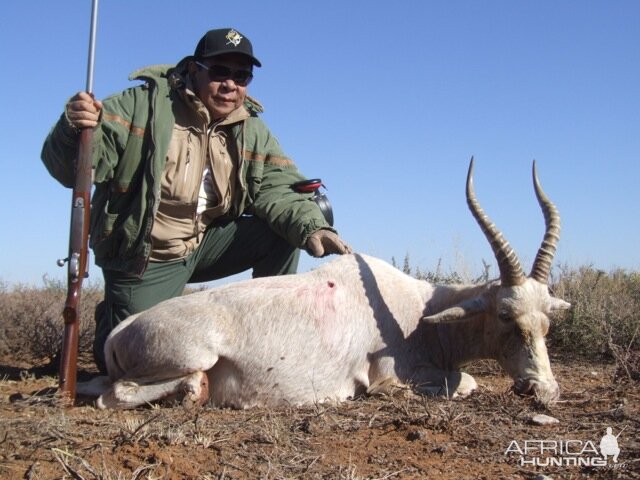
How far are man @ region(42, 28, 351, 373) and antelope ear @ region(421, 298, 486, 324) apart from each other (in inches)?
44.7

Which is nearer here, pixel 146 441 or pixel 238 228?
pixel 146 441

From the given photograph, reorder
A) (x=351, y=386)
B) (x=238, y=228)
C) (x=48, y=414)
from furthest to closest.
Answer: (x=238, y=228) < (x=351, y=386) < (x=48, y=414)

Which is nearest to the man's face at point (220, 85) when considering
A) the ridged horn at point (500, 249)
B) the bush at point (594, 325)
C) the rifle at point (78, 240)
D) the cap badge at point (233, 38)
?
the cap badge at point (233, 38)

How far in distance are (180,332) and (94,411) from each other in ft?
2.18

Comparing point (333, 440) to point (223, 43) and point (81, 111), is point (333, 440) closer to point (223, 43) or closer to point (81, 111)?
point (81, 111)

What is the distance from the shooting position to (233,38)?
550 cm

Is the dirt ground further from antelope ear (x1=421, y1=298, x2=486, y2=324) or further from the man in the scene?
the man

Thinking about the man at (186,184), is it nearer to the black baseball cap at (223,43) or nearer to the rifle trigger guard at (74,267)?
the black baseball cap at (223,43)

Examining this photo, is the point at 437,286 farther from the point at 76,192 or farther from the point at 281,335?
the point at 76,192

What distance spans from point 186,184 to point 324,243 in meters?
1.16

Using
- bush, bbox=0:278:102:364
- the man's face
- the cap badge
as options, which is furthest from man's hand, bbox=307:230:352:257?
bush, bbox=0:278:102:364

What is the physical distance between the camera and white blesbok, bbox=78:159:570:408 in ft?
14.0

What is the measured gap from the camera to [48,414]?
3811 mm

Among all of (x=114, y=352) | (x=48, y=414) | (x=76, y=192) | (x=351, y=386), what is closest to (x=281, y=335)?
(x=351, y=386)
